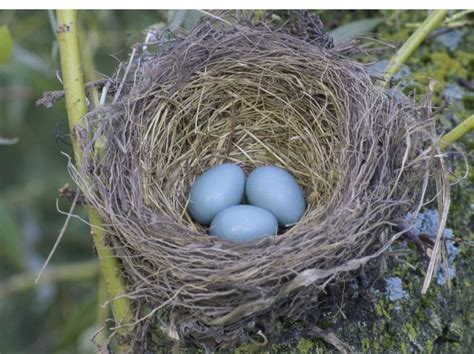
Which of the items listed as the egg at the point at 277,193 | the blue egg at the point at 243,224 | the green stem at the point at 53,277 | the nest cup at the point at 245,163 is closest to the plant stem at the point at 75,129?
the nest cup at the point at 245,163

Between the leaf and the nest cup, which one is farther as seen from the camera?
the leaf

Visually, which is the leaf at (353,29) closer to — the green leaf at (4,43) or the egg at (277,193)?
the egg at (277,193)

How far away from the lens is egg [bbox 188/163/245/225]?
1927mm

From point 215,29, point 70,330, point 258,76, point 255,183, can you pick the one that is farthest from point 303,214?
point 70,330

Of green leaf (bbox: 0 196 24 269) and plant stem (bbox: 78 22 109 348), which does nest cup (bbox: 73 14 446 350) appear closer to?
plant stem (bbox: 78 22 109 348)

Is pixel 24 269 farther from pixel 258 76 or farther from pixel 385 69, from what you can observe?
pixel 385 69

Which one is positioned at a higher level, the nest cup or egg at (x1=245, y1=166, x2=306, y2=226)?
the nest cup

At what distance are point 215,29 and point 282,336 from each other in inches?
28.3

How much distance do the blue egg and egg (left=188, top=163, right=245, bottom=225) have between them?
0.05 meters

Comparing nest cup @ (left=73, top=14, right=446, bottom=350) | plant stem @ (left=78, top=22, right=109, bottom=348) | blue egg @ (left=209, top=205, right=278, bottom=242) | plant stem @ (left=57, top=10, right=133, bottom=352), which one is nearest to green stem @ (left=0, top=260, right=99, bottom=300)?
plant stem @ (left=78, top=22, right=109, bottom=348)

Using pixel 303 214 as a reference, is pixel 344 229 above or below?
above

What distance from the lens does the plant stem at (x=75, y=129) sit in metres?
1.59

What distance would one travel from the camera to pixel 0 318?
3002 mm

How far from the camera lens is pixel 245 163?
6.97 ft
